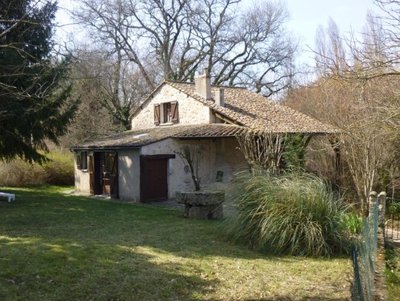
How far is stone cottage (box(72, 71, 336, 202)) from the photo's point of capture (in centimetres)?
1892

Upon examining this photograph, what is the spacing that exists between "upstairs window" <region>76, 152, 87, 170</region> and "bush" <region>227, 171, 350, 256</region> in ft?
50.2

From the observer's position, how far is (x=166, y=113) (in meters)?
24.3

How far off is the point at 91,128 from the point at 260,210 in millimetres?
27011

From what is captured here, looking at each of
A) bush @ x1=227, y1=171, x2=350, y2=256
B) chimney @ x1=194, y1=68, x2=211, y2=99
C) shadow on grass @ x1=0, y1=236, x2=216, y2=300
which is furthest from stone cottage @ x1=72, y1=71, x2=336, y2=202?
shadow on grass @ x1=0, y1=236, x2=216, y2=300

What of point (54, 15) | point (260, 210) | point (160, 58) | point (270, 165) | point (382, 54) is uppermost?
point (160, 58)

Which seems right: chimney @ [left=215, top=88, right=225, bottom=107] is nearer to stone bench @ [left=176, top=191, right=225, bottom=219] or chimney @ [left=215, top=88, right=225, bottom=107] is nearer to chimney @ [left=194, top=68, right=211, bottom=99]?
chimney @ [left=194, top=68, right=211, bottom=99]

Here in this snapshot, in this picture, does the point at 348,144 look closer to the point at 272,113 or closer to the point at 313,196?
the point at 313,196

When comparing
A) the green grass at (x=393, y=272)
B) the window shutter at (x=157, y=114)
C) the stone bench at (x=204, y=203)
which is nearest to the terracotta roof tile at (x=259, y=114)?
the window shutter at (x=157, y=114)

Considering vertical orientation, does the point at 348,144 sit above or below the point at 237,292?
above

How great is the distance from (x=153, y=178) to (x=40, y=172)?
9.96 m

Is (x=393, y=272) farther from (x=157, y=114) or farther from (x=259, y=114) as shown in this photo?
(x=157, y=114)

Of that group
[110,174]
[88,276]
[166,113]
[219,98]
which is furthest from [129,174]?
[88,276]

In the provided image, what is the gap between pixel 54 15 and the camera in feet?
27.9

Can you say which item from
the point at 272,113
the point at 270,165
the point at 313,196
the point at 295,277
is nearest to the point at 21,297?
the point at 295,277
